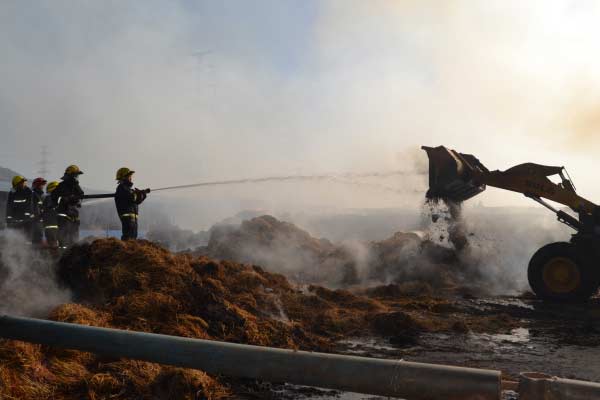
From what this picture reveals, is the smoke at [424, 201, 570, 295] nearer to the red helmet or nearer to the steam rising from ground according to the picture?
the steam rising from ground

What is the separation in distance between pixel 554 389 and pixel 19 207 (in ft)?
39.9

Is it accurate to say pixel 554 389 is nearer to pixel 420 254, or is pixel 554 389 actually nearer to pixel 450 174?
pixel 450 174

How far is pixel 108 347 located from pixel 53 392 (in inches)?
104

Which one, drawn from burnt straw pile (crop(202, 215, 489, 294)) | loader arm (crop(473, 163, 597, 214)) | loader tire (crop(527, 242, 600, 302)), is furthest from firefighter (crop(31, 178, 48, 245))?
loader tire (crop(527, 242, 600, 302))

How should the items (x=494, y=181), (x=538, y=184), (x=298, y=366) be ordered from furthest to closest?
(x=494, y=181)
(x=538, y=184)
(x=298, y=366)

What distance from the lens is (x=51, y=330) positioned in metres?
2.53

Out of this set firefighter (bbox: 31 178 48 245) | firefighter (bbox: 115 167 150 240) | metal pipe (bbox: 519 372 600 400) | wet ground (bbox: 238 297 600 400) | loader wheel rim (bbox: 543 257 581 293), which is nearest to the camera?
metal pipe (bbox: 519 372 600 400)

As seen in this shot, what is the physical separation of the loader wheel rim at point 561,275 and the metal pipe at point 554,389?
11.2 meters

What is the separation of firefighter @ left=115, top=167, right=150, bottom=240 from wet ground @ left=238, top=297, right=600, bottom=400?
527cm

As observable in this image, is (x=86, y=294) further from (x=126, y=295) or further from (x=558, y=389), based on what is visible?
(x=558, y=389)

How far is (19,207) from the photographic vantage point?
11344 mm

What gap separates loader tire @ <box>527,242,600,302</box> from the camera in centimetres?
1124

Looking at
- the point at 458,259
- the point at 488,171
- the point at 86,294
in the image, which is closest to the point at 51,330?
the point at 86,294

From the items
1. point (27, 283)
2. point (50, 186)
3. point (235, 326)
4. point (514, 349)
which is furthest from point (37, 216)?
point (514, 349)
